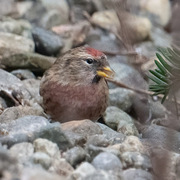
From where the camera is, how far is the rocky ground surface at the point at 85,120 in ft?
10.5

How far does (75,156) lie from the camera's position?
3.42 m

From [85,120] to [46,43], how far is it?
2.50 metres

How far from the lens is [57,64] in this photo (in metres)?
5.18

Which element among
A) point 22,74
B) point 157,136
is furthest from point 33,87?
point 157,136

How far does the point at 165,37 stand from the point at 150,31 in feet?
0.64

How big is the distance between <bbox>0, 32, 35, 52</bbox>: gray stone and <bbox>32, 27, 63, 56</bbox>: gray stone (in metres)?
0.19

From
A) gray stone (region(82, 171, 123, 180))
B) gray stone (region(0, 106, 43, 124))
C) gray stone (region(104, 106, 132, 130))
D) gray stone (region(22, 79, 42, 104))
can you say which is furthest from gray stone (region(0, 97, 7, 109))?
gray stone (region(82, 171, 123, 180))

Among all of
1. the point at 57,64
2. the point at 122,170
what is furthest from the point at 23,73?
the point at 122,170

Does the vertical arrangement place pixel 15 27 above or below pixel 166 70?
below

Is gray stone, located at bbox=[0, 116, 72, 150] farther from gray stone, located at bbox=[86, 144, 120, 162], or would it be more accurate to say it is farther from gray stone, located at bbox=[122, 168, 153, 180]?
gray stone, located at bbox=[122, 168, 153, 180]

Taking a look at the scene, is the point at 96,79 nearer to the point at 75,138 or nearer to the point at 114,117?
the point at 114,117

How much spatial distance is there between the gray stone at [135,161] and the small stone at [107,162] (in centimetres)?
12

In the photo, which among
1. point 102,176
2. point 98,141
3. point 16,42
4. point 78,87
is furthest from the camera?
point 16,42

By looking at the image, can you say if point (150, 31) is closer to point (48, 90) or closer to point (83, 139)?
point (48, 90)
